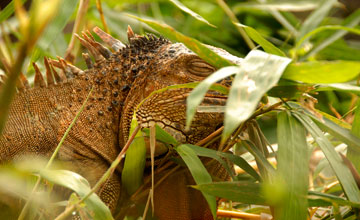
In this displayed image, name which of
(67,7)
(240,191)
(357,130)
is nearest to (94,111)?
(67,7)

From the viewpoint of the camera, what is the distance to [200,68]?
1.74m

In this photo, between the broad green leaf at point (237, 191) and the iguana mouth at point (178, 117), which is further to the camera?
the iguana mouth at point (178, 117)

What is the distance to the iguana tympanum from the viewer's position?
166 centimetres

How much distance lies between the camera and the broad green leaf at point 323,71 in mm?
1052

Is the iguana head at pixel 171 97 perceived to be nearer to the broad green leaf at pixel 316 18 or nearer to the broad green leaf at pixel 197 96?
the broad green leaf at pixel 197 96

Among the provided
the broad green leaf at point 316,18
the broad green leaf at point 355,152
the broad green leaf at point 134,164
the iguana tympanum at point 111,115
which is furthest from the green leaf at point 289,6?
the broad green leaf at point 134,164

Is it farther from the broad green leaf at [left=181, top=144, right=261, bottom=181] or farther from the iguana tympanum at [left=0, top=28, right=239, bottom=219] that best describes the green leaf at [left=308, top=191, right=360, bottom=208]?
the iguana tympanum at [left=0, top=28, right=239, bottom=219]

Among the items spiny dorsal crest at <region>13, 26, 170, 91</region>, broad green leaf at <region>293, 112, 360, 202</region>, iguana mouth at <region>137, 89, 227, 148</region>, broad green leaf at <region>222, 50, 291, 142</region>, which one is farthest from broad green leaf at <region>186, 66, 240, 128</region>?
spiny dorsal crest at <region>13, 26, 170, 91</region>

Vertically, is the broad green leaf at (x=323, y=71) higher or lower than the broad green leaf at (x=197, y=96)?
higher

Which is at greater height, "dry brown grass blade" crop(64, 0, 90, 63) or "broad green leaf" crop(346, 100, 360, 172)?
"dry brown grass blade" crop(64, 0, 90, 63)

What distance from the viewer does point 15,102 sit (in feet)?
5.80

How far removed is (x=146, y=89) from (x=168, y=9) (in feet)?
9.58

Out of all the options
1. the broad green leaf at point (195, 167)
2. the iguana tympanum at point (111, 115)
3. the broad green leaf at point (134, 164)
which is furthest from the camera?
the iguana tympanum at point (111, 115)

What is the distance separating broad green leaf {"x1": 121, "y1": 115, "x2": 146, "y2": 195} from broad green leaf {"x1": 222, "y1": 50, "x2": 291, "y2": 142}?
0.47 metres
